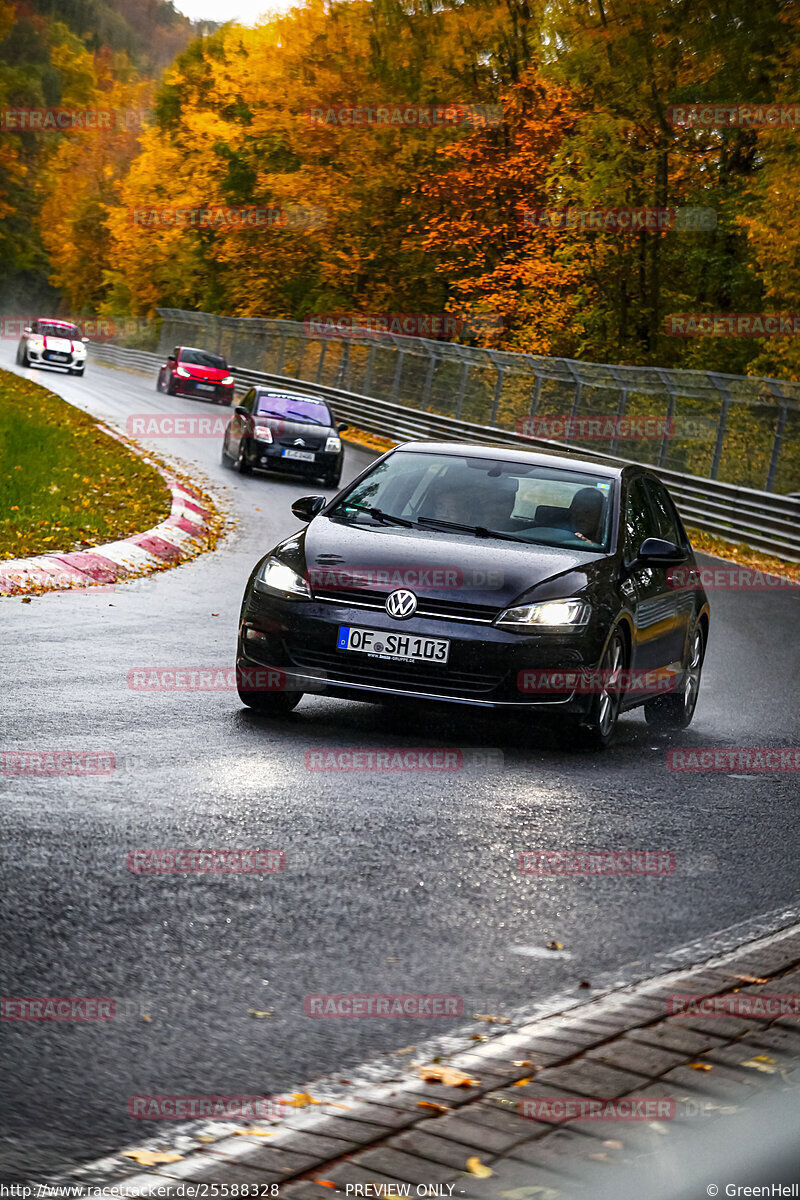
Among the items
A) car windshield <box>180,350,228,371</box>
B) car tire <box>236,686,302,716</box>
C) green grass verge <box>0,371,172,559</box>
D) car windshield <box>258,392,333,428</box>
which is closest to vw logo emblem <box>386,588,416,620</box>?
car tire <box>236,686,302,716</box>

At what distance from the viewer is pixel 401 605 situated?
7.83m

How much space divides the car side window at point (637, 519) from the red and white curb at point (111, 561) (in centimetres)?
497

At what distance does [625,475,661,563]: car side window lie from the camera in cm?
917

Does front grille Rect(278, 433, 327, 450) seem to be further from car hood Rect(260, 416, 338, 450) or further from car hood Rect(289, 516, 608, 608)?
car hood Rect(289, 516, 608, 608)

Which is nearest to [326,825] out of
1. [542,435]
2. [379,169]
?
[542,435]

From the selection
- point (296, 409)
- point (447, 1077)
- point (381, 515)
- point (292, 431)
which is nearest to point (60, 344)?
point (296, 409)

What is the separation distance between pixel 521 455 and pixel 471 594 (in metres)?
1.87

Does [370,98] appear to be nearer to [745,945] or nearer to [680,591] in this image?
[680,591]

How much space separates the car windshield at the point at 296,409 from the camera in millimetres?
27750

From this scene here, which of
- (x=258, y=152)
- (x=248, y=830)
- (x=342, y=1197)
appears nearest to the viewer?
(x=342, y=1197)

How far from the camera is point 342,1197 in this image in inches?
117

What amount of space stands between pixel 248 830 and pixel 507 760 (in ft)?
7.48

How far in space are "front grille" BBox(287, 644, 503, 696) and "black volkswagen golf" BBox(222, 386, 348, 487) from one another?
19.5 meters

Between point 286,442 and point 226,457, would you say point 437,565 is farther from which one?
point 226,457
